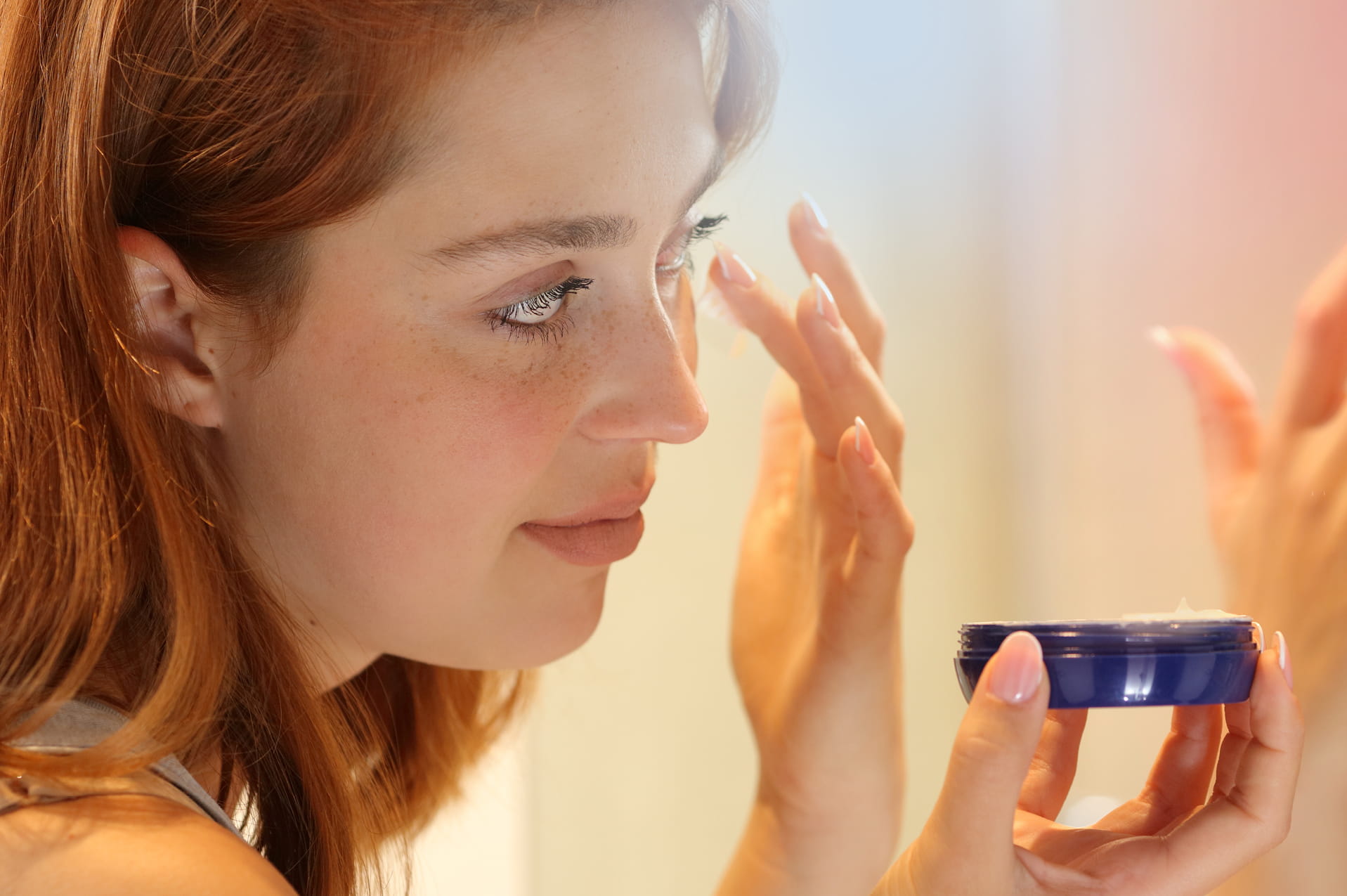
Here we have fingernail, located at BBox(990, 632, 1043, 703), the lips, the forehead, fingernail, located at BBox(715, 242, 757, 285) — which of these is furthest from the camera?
fingernail, located at BBox(715, 242, 757, 285)

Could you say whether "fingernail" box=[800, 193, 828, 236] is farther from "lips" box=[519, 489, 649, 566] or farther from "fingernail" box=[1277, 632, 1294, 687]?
"fingernail" box=[1277, 632, 1294, 687]

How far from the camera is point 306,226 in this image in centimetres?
58

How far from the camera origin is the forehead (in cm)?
57

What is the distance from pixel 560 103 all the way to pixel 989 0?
48 cm

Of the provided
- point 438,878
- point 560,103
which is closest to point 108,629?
point 560,103

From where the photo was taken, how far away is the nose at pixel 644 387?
627 mm

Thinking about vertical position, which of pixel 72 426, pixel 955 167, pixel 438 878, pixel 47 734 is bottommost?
pixel 438 878

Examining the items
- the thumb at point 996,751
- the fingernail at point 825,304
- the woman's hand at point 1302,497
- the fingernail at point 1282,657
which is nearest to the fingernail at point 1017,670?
the thumb at point 996,751

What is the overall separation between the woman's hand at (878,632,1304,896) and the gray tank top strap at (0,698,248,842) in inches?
12.5

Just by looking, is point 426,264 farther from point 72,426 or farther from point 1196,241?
point 1196,241

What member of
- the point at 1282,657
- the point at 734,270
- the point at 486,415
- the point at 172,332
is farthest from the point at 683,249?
the point at 1282,657

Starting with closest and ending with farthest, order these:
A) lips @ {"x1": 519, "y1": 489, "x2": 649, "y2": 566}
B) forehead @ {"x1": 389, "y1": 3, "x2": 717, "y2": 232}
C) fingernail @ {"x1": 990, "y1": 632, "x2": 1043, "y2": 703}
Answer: fingernail @ {"x1": 990, "y1": 632, "x2": 1043, "y2": 703}, forehead @ {"x1": 389, "y1": 3, "x2": 717, "y2": 232}, lips @ {"x1": 519, "y1": 489, "x2": 649, "y2": 566}

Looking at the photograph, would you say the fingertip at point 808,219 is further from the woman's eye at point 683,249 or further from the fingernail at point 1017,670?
the fingernail at point 1017,670

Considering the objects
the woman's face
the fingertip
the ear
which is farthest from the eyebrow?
the fingertip
